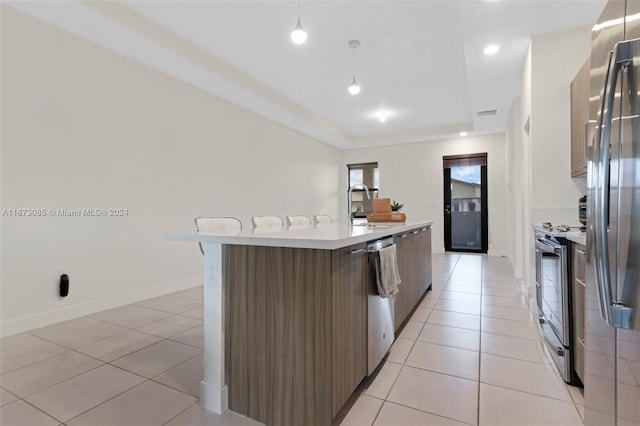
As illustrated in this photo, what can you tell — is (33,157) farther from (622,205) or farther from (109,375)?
(622,205)

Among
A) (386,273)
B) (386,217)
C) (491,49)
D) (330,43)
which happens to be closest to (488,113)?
(491,49)

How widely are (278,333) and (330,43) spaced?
3.23m

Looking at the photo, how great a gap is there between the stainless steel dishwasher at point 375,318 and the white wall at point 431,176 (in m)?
5.83

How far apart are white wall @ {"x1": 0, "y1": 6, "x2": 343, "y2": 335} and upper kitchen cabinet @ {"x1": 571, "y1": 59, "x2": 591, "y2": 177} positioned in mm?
4184

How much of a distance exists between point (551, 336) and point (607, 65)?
1795 millimetres

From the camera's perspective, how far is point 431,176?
7.50m

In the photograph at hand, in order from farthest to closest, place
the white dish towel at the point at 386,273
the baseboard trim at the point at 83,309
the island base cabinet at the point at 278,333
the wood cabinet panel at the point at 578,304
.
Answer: the baseboard trim at the point at 83,309
the white dish towel at the point at 386,273
the wood cabinet panel at the point at 578,304
the island base cabinet at the point at 278,333

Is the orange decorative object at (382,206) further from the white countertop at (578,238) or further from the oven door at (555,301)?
the white countertop at (578,238)

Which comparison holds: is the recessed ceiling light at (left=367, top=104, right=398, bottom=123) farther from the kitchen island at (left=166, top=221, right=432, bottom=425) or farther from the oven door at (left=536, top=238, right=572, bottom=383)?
the kitchen island at (left=166, top=221, right=432, bottom=425)

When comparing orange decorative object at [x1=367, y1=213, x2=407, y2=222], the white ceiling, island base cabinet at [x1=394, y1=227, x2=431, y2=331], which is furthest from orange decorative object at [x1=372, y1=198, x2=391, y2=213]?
the white ceiling

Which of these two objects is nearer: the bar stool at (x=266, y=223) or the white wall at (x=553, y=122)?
the white wall at (x=553, y=122)

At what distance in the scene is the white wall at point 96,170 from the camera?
8.70 feet

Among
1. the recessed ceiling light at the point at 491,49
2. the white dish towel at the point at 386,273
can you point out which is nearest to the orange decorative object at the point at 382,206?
the white dish towel at the point at 386,273

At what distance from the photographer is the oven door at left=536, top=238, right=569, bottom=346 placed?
1.87m
